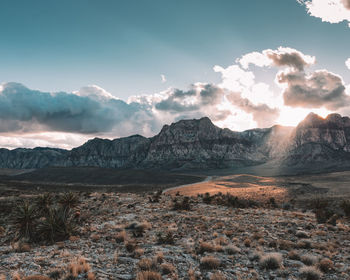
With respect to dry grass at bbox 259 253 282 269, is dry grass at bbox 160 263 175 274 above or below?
above

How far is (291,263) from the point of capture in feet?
32.4

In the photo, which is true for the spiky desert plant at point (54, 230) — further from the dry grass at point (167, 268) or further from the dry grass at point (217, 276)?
the dry grass at point (217, 276)

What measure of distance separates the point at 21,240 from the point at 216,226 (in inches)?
501

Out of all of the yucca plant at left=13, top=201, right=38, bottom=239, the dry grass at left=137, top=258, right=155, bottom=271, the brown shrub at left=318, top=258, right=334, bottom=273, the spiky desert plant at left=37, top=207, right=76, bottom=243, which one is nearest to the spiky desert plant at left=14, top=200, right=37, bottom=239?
the yucca plant at left=13, top=201, right=38, bottom=239

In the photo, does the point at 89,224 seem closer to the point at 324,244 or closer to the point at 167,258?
the point at 167,258

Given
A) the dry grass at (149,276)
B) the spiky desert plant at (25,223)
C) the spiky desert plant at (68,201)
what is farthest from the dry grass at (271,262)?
the spiky desert plant at (68,201)

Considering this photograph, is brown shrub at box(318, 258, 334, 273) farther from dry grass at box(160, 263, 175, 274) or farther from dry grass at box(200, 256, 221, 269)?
dry grass at box(160, 263, 175, 274)

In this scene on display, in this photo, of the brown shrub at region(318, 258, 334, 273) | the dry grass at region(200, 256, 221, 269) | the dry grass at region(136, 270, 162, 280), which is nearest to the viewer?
the dry grass at region(136, 270, 162, 280)

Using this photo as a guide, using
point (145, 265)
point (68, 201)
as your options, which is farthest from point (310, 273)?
point (68, 201)

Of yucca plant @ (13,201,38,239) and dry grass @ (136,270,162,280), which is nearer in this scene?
dry grass @ (136,270,162,280)

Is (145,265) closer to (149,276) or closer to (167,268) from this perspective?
(167,268)

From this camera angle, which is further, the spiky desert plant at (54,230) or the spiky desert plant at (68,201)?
the spiky desert plant at (68,201)

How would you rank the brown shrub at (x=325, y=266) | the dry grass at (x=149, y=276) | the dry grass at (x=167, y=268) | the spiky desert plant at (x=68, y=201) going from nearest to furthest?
the dry grass at (x=149, y=276), the dry grass at (x=167, y=268), the brown shrub at (x=325, y=266), the spiky desert plant at (x=68, y=201)

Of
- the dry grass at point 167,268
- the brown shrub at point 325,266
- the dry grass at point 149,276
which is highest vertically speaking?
the dry grass at point 149,276
